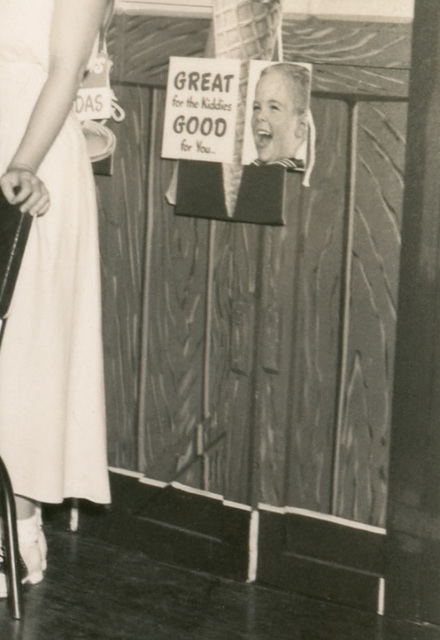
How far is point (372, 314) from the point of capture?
7.64ft

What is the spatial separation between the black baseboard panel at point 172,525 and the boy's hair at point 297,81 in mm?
961

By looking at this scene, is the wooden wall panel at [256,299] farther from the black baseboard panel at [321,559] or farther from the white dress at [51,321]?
the white dress at [51,321]

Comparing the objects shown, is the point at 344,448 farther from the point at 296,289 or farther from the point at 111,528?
the point at 111,528

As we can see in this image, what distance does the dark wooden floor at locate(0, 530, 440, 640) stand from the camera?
2.25 meters

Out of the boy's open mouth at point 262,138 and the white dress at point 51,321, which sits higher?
the boy's open mouth at point 262,138

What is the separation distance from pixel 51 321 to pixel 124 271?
0.43m

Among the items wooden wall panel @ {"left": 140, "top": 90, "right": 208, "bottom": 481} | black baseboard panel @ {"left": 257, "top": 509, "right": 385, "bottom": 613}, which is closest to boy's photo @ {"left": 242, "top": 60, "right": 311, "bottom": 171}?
wooden wall panel @ {"left": 140, "top": 90, "right": 208, "bottom": 481}

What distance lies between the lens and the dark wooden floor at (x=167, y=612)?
7.38ft

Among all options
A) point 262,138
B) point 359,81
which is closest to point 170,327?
point 262,138

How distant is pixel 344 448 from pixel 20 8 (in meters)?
1.20

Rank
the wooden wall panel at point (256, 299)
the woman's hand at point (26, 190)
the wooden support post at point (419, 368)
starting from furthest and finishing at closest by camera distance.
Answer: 1. the wooden wall panel at point (256, 299)
2. the wooden support post at point (419, 368)
3. the woman's hand at point (26, 190)

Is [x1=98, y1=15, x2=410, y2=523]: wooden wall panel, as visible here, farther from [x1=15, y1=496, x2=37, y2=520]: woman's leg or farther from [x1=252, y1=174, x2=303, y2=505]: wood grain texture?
[x1=15, y1=496, x2=37, y2=520]: woman's leg

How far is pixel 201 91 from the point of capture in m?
2.45

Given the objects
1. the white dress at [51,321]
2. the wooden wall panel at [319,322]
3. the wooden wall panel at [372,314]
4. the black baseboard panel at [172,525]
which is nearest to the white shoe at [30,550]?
the white dress at [51,321]
